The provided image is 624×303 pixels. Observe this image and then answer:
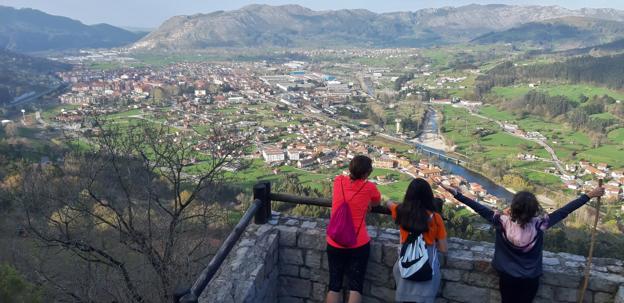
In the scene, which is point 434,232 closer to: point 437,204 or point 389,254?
point 437,204

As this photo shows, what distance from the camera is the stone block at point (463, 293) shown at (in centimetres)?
370

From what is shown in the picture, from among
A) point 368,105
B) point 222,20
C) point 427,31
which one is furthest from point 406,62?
point 427,31

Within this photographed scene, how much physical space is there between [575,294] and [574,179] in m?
26.9

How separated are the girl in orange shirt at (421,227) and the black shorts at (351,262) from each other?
335 mm

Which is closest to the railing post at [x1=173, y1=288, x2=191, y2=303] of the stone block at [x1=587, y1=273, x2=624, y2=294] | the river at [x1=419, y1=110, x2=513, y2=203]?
the stone block at [x1=587, y1=273, x2=624, y2=294]

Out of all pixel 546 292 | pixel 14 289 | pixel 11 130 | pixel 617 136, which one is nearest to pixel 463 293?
pixel 546 292

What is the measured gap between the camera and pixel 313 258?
13.6 feet

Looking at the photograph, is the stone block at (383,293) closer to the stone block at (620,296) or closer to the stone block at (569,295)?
the stone block at (569,295)

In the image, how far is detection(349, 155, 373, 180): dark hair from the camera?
10.9 feet

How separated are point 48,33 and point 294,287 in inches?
6528

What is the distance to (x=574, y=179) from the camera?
26.7m

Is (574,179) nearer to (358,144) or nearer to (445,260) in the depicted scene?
(358,144)

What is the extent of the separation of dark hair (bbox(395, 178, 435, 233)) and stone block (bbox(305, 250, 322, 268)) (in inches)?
48.8

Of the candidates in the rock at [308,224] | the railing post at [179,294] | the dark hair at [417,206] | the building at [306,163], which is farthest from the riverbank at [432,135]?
the railing post at [179,294]
